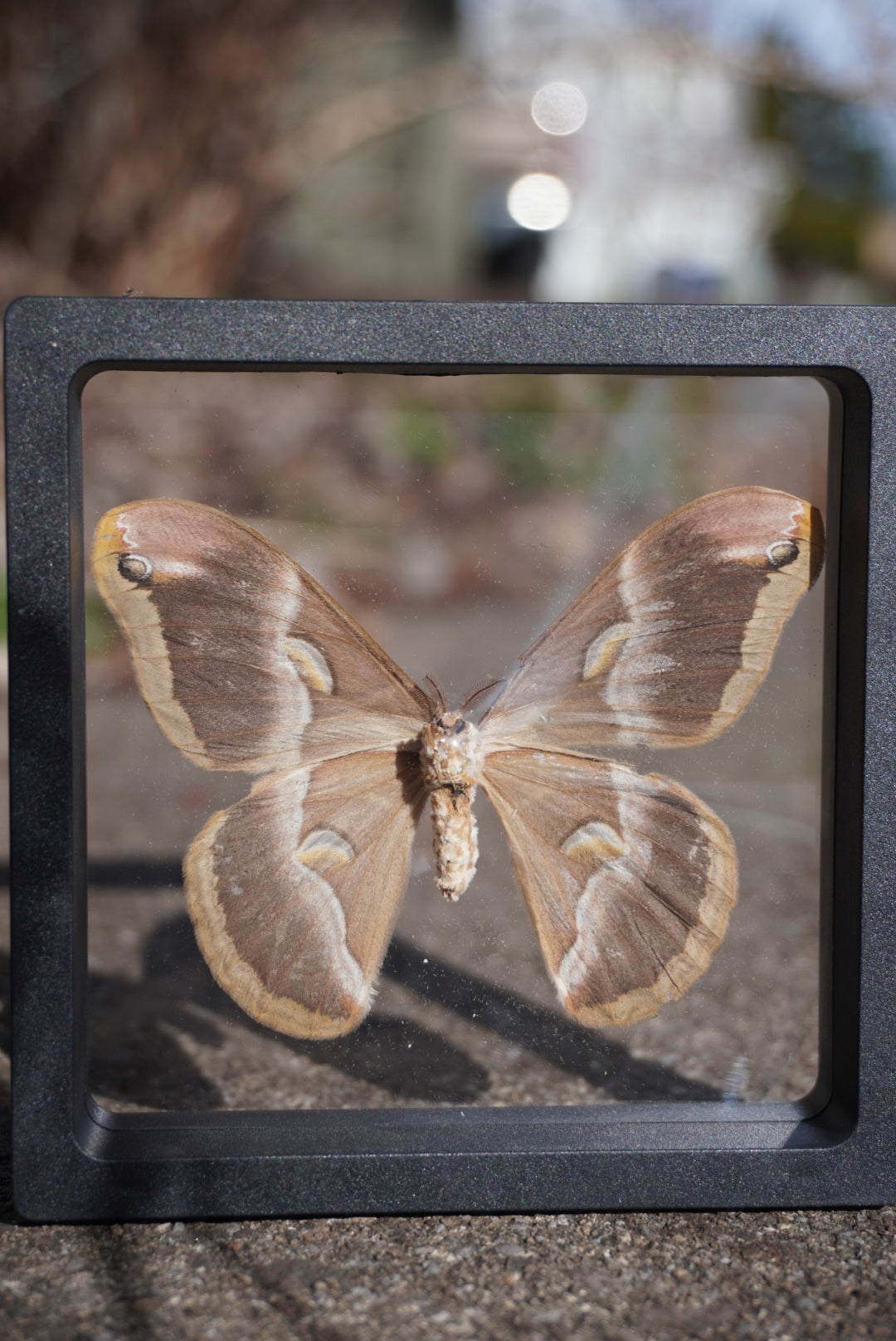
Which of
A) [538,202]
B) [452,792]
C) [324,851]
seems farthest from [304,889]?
[538,202]

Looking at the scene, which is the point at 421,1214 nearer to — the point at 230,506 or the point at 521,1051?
the point at 521,1051

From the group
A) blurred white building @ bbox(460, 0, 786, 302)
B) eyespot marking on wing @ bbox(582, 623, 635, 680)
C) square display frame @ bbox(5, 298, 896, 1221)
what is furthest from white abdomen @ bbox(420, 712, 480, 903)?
blurred white building @ bbox(460, 0, 786, 302)

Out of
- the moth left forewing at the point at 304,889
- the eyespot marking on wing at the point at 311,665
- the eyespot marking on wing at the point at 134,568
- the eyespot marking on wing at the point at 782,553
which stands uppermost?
the eyespot marking on wing at the point at 782,553

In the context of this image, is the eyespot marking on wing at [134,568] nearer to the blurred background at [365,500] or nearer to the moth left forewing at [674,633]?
the blurred background at [365,500]

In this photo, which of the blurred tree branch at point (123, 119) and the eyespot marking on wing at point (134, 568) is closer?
the eyespot marking on wing at point (134, 568)

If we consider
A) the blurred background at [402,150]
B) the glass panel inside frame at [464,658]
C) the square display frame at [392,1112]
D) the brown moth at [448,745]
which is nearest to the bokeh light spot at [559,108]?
the blurred background at [402,150]

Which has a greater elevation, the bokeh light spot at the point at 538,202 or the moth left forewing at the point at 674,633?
the bokeh light spot at the point at 538,202

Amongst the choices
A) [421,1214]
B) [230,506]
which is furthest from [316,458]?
[421,1214]
